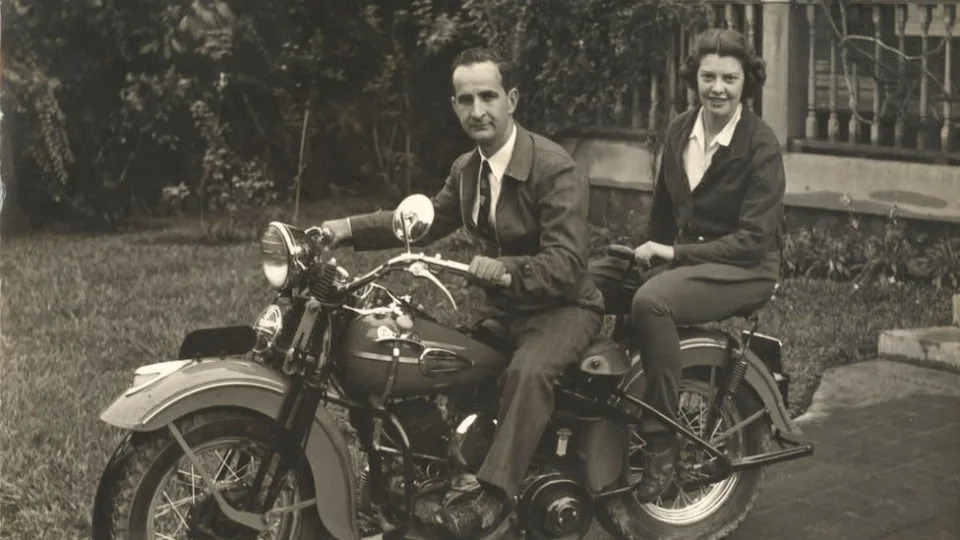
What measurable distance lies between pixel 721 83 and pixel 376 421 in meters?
1.65

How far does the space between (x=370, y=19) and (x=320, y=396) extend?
5.61m

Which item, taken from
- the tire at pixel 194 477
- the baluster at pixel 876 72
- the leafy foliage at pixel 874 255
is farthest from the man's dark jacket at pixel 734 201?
the baluster at pixel 876 72

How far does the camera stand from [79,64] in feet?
27.2

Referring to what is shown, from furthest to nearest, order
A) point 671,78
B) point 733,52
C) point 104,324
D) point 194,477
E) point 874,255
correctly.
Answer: point 671,78 → point 874,255 → point 104,324 → point 733,52 → point 194,477

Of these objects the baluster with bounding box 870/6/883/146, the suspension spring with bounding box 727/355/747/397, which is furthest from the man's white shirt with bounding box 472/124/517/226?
the baluster with bounding box 870/6/883/146

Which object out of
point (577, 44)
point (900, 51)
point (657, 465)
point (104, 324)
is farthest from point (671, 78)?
point (657, 465)

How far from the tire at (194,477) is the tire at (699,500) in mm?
1041

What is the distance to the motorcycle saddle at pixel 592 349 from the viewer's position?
398 cm

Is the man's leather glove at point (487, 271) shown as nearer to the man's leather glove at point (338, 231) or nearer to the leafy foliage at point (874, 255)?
the man's leather glove at point (338, 231)

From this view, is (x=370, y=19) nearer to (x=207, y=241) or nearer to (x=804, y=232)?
(x=207, y=241)

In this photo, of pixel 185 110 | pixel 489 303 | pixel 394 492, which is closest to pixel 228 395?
pixel 394 492

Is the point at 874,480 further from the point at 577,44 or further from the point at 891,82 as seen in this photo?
the point at 577,44

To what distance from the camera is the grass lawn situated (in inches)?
190

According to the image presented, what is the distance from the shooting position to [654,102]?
8.89 meters
